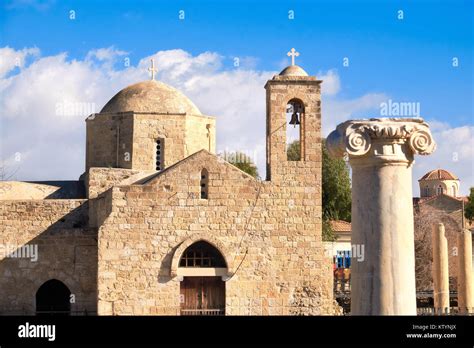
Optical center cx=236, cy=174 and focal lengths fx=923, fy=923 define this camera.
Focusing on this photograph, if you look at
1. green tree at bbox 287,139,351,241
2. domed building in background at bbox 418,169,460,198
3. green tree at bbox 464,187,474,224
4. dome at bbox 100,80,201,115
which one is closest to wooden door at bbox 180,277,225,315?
dome at bbox 100,80,201,115

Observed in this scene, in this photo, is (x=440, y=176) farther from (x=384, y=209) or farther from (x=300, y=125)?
(x=384, y=209)

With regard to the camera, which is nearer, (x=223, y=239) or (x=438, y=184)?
(x=223, y=239)

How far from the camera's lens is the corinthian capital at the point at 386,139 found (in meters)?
9.83

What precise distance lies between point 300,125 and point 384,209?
14.9 m

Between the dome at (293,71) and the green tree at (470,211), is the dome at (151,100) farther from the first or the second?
the green tree at (470,211)

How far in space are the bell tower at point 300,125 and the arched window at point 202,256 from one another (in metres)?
2.44

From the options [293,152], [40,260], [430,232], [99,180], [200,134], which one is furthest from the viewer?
[293,152]

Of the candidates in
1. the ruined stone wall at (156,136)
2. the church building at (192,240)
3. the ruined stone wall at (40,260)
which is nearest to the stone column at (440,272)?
the church building at (192,240)

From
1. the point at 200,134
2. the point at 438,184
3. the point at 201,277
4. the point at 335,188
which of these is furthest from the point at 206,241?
the point at 438,184

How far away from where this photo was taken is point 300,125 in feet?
81.1
